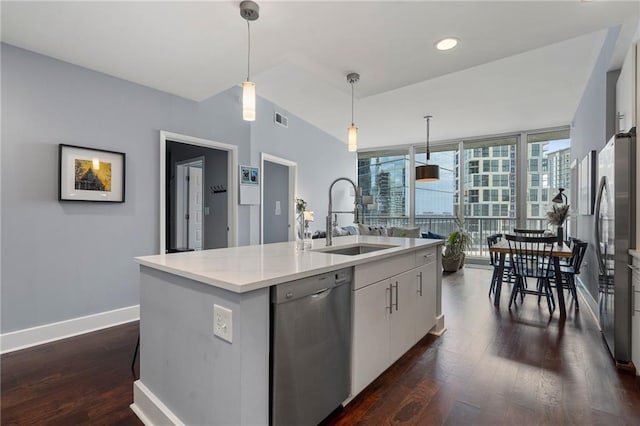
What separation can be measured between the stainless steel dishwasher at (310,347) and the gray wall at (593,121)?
3.23 m

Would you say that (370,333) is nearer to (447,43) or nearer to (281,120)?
(447,43)

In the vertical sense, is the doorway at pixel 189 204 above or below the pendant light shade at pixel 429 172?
below

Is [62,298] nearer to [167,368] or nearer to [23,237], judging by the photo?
[23,237]

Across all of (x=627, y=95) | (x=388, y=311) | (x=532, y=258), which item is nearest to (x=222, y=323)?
(x=388, y=311)

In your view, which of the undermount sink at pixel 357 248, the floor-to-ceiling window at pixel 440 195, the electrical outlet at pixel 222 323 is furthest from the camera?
the floor-to-ceiling window at pixel 440 195

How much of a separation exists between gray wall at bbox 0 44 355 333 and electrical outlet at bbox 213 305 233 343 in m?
2.43

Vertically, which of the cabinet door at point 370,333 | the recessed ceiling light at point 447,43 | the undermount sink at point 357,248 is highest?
the recessed ceiling light at point 447,43

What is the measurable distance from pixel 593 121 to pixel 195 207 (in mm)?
5849

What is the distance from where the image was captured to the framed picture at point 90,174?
281 cm

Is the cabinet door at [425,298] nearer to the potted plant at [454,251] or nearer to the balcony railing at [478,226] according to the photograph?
the potted plant at [454,251]

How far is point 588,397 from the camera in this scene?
1918mm

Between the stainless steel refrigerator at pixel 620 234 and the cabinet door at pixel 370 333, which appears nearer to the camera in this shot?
the cabinet door at pixel 370 333

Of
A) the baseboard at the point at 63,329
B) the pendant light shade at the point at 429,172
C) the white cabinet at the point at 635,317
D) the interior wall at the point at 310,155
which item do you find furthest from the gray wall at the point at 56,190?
the white cabinet at the point at 635,317

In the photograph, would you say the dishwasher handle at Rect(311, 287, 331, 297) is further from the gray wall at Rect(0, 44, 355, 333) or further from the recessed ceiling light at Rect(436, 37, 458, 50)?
the gray wall at Rect(0, 44, 355, 333)
